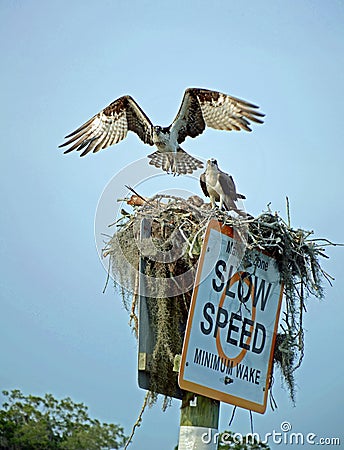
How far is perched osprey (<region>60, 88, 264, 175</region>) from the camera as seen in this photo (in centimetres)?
927

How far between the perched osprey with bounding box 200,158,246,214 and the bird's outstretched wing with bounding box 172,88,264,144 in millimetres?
1151

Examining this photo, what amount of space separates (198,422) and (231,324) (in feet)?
2.49

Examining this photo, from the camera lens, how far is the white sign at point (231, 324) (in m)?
6.39

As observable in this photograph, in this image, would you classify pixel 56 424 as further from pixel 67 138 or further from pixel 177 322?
pixel 177 322

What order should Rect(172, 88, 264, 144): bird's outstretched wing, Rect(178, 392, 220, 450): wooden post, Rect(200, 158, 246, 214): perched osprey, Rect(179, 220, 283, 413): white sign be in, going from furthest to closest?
Rect(172, 88, 264, 144): bird's outstretched wing, Rect(200, 158, 246, 214): perched osprey, Rect(178, 392, 220, 450): wooden post, Rect(179, 220, 283, 413): white sign

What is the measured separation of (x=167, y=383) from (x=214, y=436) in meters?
0.53

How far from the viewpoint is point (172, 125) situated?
10039 mm

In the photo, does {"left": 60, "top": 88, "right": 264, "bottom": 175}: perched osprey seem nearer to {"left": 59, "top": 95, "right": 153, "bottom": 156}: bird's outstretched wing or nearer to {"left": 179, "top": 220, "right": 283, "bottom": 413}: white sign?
{"left": 59, "top": 95, "right": 153, "bottom": 156}: bird's outstretched wing

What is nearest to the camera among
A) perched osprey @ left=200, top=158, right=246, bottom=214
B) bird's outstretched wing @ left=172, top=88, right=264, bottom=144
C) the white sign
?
the white sign

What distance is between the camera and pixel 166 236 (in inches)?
280

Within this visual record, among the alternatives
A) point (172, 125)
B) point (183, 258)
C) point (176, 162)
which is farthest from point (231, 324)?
point (172, 125)

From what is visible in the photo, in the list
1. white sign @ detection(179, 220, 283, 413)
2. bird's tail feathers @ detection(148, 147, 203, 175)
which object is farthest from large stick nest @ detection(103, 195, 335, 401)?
bird's tail feathers @ detection(148, 147, 203, 175)

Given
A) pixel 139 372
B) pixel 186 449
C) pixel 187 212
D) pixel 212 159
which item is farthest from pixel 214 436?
pixel 212 159

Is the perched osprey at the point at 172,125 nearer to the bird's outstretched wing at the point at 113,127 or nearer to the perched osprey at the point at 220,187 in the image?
the bird's outstretched wing at the point at 113,127
